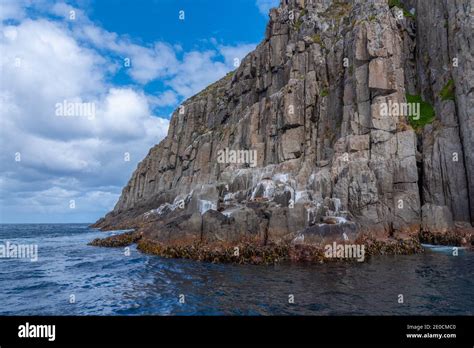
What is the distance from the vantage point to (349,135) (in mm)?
53719

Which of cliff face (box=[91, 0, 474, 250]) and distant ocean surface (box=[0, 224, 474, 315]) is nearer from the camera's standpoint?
distant ocean surface (box=[0, 224, 474, 315])

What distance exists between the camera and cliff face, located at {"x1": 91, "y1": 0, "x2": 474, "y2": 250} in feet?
138

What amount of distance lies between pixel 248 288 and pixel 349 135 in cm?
3762

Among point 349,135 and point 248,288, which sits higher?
point 349,135

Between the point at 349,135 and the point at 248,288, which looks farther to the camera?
the point at 349,135

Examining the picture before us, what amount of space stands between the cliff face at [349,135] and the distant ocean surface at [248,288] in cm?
767

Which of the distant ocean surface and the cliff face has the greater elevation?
the cliff face

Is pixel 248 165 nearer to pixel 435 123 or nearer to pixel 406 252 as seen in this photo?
pixel 435 123

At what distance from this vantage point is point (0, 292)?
85.3 feet

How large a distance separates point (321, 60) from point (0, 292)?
6533 centimetres

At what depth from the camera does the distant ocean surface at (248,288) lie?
18984 millimetres

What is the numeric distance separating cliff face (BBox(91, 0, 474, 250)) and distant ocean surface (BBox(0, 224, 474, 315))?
302 inches
